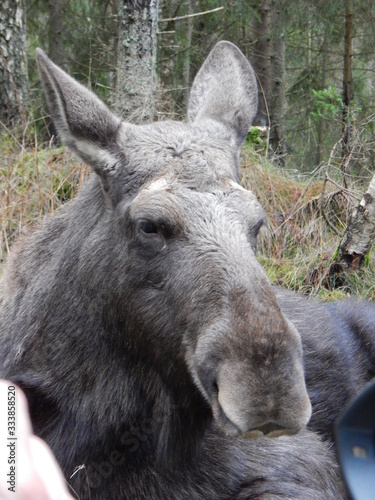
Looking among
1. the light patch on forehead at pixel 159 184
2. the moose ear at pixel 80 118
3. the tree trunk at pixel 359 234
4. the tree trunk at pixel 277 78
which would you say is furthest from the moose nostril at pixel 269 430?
the tree trunk at pixel 277 78

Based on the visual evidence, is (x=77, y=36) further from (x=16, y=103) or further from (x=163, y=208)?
(x=163, y=208)

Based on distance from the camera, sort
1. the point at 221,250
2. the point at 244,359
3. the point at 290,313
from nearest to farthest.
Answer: the point at 244,359 < the point at 221,250 < the point at 290,313

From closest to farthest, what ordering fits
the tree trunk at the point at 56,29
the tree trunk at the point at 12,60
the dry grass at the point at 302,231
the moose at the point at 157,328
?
1. the moose at the point at 157,328
2. the dry grass at the point at 302,231
3. the tree trunk at the point at 12,60
4. the tree trunk at the point at 56,29

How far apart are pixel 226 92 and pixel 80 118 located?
1234mm

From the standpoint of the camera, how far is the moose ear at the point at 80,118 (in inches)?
144

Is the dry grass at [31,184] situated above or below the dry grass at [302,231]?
above

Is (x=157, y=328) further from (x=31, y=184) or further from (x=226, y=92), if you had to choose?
(x=31, y=184)

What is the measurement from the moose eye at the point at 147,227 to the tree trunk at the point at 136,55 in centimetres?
518

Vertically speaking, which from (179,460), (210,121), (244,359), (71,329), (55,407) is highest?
(210,121)

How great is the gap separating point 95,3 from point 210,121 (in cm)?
1192

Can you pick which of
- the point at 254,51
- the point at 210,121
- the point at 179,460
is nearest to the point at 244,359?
the point at 179,460

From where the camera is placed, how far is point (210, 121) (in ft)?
13.9

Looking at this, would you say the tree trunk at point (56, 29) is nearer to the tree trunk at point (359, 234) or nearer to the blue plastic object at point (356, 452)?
the tree trunk at point (359, 234)

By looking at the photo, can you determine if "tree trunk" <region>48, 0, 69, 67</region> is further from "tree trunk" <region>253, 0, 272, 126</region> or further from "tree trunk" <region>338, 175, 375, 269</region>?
"tree trunk" <region>338, 175, 375, 269</region>
